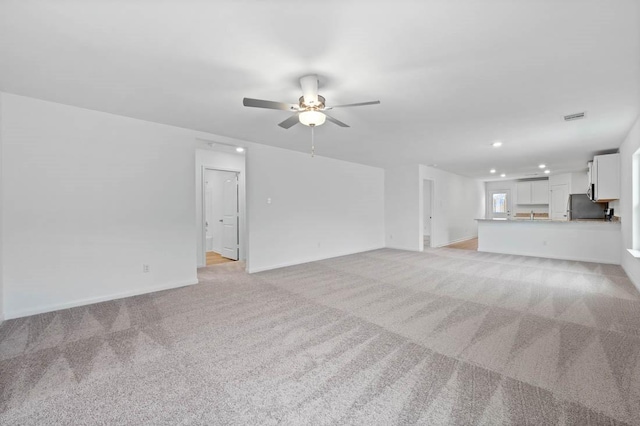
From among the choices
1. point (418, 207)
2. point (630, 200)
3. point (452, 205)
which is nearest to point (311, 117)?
point (630, 200)

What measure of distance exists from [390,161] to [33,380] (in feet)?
22.7

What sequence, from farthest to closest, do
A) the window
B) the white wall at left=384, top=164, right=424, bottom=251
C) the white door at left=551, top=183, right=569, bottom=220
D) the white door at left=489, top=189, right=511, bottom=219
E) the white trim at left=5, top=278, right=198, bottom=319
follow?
the window < the white door at left=489, top=189, right=511, bottom=219 < the white door at left=551, top=183, right=569, bottom=220 < the white wall at left=384, top=164, right=424, bottom=251 < the white trim at left=5, top=278, right=198, bottom=319

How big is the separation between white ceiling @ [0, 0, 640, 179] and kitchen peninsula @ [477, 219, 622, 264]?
10.2 ft

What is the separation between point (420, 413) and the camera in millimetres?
1613

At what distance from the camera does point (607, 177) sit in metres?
5.53

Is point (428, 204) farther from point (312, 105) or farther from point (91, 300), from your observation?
point (91, 300)

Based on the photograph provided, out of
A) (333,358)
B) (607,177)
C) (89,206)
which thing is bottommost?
(333,358)

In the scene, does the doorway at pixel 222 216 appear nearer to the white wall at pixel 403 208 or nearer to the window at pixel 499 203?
the white wall at pixel 403 208

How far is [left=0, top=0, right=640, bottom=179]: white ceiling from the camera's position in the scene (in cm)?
172

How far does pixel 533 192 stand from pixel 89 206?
43.4 feet

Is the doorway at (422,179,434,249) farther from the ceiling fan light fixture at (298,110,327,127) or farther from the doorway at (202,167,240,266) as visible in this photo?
the ceiling fan light fixture at (298,110,327,127)

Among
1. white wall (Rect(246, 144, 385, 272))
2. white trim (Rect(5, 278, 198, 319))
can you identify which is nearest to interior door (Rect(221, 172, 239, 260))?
white wall (Rect(246, 144, 385, 272))

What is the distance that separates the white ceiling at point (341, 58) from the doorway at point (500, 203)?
8.35 meters

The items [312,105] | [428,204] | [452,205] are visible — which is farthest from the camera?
[452,205]
